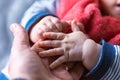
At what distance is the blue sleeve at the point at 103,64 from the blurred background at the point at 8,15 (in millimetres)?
440

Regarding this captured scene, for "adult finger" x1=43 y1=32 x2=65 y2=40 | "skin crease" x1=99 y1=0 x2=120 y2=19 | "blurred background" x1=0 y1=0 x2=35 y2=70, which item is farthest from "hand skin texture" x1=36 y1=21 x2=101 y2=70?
"blurred background" x1=0 y1=0 x2=35 y2=70

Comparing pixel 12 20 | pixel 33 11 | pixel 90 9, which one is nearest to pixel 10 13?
pixel 12 20

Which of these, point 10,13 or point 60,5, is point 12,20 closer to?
point 10,13

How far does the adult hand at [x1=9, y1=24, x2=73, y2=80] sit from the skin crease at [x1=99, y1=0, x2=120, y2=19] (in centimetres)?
29

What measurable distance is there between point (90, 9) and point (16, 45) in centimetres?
27

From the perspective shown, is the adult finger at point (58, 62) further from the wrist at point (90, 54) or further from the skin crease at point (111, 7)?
the skin crease at point (111, 7)

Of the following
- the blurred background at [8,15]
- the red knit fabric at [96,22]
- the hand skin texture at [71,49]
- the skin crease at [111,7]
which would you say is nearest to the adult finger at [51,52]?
the hand skin texture at [71,49]

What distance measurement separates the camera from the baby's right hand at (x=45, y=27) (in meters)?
0.71

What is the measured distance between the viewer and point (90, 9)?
80cm

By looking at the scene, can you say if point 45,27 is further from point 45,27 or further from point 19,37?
point 19,37

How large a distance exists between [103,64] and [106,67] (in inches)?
0.4

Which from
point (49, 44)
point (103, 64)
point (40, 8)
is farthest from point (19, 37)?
point (40, 8)

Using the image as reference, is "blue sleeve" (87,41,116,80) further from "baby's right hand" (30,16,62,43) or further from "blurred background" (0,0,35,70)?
"blurred background" (0,0,35,70)

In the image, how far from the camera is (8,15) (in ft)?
3.41
